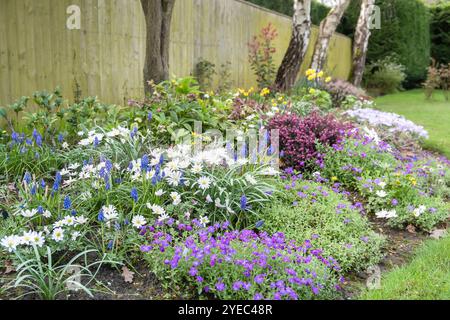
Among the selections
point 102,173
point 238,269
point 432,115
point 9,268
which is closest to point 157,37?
point 102,173

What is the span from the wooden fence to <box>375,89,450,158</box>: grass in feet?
13.6

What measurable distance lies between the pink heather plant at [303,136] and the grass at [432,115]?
8.47 feet

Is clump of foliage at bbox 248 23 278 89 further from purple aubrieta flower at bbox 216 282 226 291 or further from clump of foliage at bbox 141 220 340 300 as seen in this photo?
purple aubrieta flower at bbox 216 282 226 291

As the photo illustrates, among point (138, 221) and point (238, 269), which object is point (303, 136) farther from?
point (238, 269)

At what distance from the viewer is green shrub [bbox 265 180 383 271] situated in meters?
3.10

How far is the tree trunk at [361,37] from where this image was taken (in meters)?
13.6

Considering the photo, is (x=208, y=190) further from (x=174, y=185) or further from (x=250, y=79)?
(x=250, y=79)

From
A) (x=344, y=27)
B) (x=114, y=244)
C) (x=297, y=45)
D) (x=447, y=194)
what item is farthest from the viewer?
(x=344, y=27)

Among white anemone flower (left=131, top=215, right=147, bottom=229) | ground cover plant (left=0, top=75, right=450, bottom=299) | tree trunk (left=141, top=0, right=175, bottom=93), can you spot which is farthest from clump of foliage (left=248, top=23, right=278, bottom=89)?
white anemone flower (left=131, top=215, right=147, bottom=229)

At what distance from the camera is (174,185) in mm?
3312

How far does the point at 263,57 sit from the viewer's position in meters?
10.9

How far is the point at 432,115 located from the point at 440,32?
480 inches

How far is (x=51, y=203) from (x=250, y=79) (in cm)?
836

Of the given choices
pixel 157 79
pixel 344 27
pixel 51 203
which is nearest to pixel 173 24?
pixel 157 79
